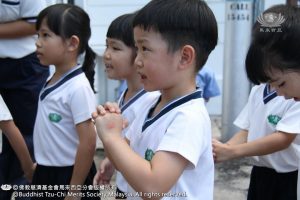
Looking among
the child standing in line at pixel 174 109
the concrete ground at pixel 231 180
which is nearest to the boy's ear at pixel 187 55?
the child standing in line at pixel 174 109

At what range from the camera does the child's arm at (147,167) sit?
1.13 metres

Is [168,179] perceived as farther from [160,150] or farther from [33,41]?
[33,41]

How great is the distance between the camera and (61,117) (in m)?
1.94

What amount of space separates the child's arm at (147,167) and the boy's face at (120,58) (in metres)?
0.76

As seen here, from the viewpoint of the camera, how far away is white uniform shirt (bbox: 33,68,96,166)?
191cm

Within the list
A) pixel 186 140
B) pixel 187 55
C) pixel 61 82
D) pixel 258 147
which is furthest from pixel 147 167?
pixel 61 82

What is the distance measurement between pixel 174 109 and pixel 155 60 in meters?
0.15

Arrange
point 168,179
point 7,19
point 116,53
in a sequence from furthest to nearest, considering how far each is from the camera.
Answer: point 7,19 → point 116,53 → point 168,179

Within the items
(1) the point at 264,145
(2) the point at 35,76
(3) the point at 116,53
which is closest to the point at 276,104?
(1) the point at 264,145

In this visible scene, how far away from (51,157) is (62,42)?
535 mm

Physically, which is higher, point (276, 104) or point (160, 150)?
point (160, 150)

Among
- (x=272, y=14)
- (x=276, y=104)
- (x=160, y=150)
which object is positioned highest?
→ (x=272, y=14)

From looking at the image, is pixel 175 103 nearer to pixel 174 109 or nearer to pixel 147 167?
pixel 174 109

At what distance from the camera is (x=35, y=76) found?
250 cm
